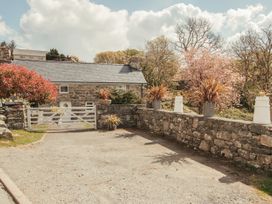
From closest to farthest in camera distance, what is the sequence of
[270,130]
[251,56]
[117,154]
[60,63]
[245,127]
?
[270,130] < [245,127] < [117,154] < [60,63] < [251,56]

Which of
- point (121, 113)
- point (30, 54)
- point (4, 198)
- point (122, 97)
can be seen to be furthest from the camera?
point (30, 54)

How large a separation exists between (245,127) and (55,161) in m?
5.31

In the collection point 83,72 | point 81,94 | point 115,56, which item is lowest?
point 81,94

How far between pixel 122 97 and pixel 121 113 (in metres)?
2.02

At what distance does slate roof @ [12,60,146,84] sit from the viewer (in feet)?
93.3

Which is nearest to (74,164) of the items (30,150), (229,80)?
(30,150)

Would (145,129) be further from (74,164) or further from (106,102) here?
(74,164)

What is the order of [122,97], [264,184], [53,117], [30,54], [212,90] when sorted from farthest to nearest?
1. [30,54]
2. [122,97]
3. [53,117]
4. [212,90]
5. [264,184]

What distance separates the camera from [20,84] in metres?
15.9

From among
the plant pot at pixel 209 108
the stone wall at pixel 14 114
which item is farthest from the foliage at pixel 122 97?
the plant pot at pixel 209 108

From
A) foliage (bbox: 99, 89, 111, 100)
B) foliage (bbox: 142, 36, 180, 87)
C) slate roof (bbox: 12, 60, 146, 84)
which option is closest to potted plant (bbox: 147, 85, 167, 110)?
foliage (bbox: 99, 89, 111, 100)

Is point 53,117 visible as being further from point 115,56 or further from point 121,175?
point 115,56

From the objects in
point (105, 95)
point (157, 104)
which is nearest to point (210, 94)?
point (157, 104)

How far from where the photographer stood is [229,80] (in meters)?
24.6
